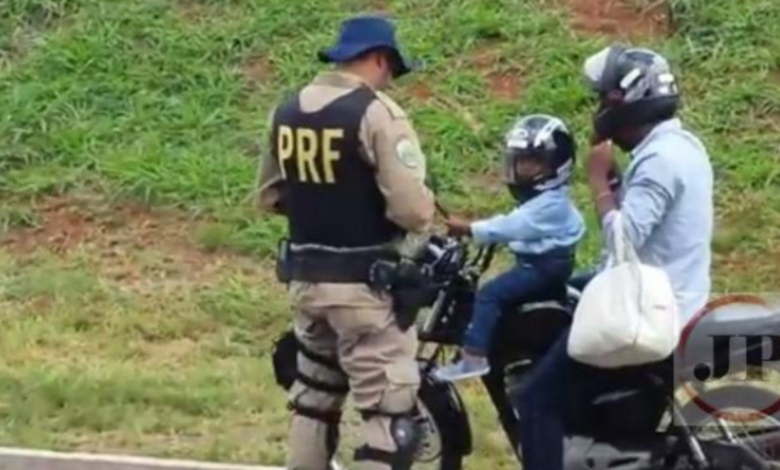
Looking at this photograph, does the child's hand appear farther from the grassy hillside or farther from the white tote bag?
the grassy hillside

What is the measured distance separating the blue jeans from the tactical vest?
15.4 inches

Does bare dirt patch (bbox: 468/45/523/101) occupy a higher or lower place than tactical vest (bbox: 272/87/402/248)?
lower

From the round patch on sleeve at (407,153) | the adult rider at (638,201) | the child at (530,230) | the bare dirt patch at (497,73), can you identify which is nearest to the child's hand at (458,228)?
the child at (530,230)

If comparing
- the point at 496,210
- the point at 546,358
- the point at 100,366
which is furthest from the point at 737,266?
the point at 546,358

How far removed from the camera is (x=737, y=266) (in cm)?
1070

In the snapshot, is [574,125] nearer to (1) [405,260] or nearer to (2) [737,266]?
(2) [737,266]

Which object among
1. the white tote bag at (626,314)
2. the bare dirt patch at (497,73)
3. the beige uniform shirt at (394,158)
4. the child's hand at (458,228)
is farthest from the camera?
the bare dirt patch at (497,73)

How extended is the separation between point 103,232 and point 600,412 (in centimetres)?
501

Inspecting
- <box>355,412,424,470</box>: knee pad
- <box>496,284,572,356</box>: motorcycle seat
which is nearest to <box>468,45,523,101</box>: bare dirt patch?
<box>496,284,572,356</box>: motorcycle seat

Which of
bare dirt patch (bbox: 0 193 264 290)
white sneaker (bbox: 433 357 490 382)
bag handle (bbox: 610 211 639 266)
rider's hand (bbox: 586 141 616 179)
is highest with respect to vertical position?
rider's hand (bbox: 586 141 616 179)

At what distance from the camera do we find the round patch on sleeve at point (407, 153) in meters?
6.77

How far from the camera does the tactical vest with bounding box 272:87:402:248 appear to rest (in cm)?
682

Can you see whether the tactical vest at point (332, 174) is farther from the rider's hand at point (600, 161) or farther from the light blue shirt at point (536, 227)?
the rider's hand at point (600, 161)

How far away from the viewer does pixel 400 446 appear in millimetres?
6961
